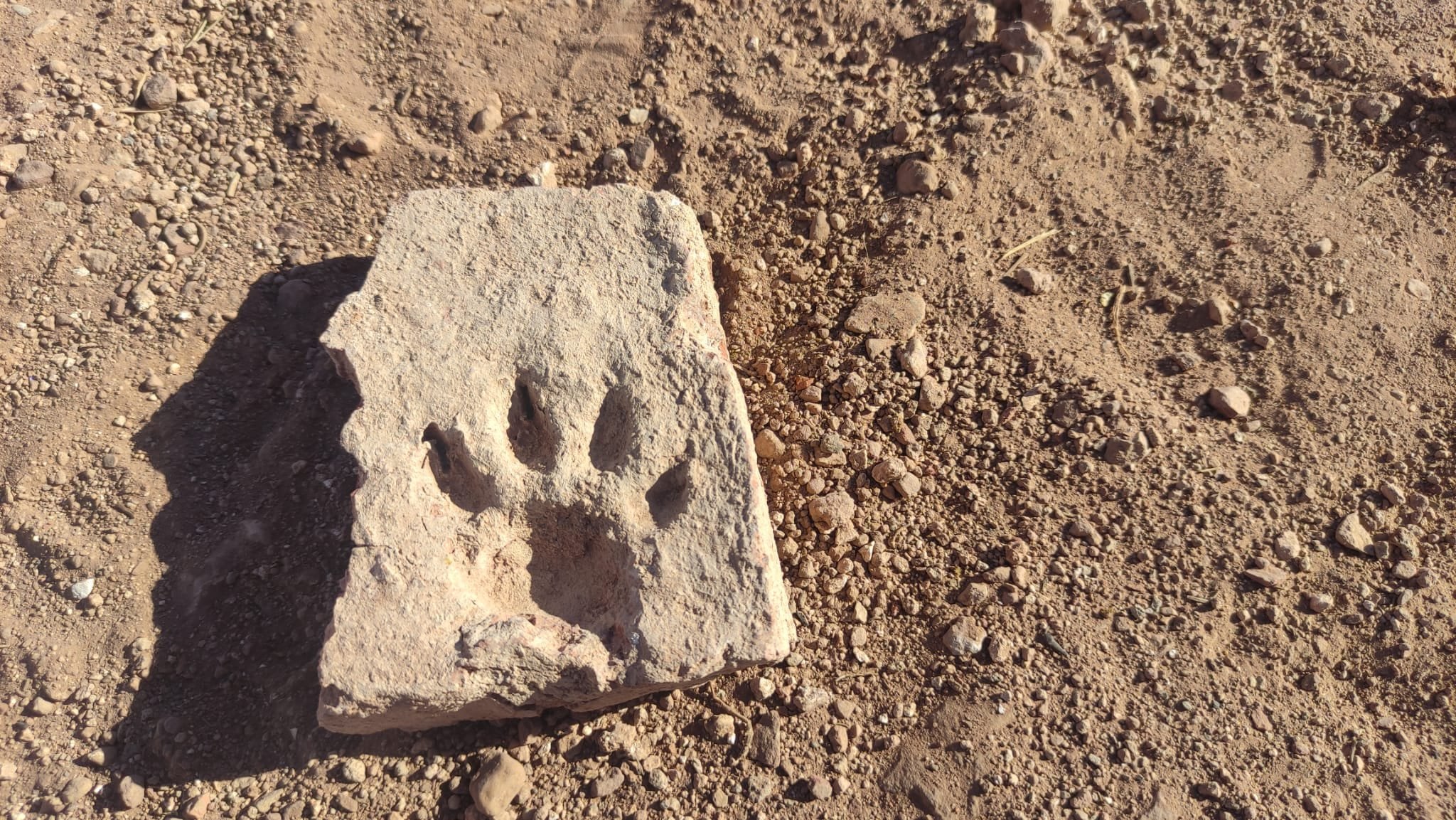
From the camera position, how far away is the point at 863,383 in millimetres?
2523

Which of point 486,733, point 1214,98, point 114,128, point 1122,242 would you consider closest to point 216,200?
point 114,128

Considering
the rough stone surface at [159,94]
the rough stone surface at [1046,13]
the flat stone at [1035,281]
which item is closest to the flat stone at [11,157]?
the rough stone surface at [159,94]

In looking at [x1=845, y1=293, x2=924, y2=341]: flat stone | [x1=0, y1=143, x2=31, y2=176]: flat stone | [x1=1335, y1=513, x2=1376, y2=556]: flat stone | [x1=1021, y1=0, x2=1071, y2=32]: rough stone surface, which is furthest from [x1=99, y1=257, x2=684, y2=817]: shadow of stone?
[x1=1021, y1=0, x2=1071, y2=32]: rough stone surface

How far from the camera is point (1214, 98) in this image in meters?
2.87

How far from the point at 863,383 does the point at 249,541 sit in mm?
1770

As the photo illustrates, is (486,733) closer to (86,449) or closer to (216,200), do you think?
(86,449)

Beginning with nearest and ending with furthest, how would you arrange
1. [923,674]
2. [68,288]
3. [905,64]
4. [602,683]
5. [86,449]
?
[602,683], [923,674], [86,449], [68,288], [905,64]

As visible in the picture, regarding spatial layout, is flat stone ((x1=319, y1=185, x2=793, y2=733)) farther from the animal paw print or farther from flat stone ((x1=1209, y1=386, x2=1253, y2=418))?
flat stone ((x1=1209, y1=386, x2=1253, y2=418))

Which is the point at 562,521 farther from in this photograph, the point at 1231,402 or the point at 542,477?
the point at 1231,402

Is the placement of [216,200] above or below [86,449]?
above

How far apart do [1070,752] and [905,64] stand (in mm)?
2197

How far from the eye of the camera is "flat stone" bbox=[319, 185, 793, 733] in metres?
1.93

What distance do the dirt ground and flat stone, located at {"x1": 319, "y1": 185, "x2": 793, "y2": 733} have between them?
1.09 ft

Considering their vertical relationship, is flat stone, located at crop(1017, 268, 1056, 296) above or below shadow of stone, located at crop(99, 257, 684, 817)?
above
